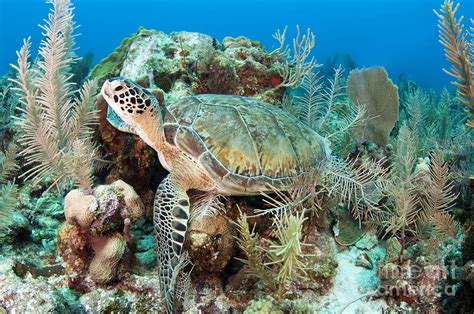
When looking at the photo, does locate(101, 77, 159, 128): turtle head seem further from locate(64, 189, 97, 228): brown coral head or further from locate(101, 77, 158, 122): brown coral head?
locate(64, 189, 97, 228): brown coral head

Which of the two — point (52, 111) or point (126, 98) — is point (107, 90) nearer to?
point (126, 98)

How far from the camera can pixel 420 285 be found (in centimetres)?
259

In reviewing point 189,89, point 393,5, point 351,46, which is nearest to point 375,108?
point 189,89

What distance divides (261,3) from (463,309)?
117 m

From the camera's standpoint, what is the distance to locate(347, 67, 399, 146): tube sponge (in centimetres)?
455

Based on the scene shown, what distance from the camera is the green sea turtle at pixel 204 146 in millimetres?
2695

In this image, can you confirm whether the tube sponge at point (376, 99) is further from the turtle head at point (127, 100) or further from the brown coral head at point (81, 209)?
the brown coral head at point (81, 209)

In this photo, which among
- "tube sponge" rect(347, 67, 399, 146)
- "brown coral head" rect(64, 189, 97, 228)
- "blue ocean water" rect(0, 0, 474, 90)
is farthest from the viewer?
"blue ocean water" rect(0, 0, 474, 90)

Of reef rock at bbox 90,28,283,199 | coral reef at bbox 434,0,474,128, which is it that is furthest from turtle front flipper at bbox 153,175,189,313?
coral reef at bbox 434,0,474,128

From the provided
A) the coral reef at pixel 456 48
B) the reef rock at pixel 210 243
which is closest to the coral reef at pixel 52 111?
the reef rock at pixel 210 243

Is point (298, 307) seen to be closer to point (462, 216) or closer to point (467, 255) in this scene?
point (467, 255)

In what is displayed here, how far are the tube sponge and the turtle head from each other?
3150 mm

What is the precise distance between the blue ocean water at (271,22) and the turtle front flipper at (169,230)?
61.7 m

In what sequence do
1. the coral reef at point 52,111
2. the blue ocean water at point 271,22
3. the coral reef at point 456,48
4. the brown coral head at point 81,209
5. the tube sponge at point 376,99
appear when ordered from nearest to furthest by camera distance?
1. the brown coral head at point 81,209
2. the coral reef at point 456,48
3. the coral reef at point 52,111
4. the tube sponge at point 376,99
5. the blue ocean water at point 271,22
